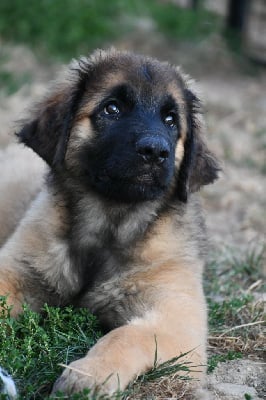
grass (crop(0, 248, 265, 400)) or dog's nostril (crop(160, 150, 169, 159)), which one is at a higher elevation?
dog's nostril (crop(160, 150, 169, 159))

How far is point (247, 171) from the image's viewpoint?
304 inches

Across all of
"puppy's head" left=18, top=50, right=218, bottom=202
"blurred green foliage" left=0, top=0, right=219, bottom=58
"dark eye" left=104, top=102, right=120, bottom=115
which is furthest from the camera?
"blurred green foliage" left=0, top=0, right=219, bottom=58

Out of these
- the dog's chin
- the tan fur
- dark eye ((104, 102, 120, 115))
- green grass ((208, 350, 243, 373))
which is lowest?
green grass ((208, 350, 243, 373))

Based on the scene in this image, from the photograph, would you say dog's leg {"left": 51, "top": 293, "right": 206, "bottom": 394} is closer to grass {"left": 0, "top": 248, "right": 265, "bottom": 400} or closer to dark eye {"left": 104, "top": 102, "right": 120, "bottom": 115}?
grass {"left": 0, "top": 248, "right": 265, "bottom": 400}

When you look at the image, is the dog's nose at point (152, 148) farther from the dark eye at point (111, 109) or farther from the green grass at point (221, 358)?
the green grass at point (221, 358)

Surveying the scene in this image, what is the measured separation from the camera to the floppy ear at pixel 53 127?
4043 millimetres

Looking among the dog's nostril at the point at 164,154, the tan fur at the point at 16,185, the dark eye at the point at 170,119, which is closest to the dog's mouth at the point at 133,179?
the dog's nostril at the point at 164,154

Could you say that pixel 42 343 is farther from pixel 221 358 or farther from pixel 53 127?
pixel 53 127

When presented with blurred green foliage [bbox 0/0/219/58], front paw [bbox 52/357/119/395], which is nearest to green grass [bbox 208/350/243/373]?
front paw [bbox 52/357/119/395]

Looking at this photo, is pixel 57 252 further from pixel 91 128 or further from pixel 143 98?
pixel 143 98

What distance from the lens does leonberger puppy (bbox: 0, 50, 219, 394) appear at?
383 centimetres

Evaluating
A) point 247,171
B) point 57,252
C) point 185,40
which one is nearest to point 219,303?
point 57,252

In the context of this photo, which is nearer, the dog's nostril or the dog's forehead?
the dog's nostril

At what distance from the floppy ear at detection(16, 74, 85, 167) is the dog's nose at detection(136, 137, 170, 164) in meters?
0.51
